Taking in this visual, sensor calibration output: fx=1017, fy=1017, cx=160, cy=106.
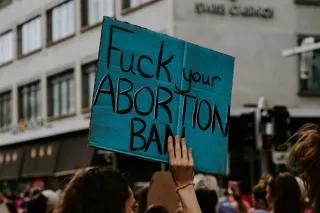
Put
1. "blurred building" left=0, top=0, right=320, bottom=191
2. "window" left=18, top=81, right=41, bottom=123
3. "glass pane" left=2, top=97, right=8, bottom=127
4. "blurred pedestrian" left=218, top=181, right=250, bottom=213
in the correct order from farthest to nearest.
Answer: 1. "glass pane" left=2, top=97, right=8, bottom=127
2. "window" left=18, top=81, right=41, bottom=123
3. "blurred building" left=0, top=0, right=320, bottom=191
4. "blurred pedestrian" left=218, top=181, right=250, bottom=213

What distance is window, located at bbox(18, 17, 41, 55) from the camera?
41.0 m

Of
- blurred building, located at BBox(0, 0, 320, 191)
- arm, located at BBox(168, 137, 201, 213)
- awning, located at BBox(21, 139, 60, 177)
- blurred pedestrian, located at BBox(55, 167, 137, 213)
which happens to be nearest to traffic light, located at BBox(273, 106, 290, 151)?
blurred building, located at BBox(0, 0, 320, 191)

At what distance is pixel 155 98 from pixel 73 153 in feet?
100

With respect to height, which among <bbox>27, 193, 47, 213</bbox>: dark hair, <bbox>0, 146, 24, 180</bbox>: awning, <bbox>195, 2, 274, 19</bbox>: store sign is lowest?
<bbox>0, 146, 24, 180</bbox>: awning

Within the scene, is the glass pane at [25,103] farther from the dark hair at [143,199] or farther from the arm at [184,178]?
the arm at [184,178]

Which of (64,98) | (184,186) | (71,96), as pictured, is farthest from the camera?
(64,98)

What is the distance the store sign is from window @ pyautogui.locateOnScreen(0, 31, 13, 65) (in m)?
15.3

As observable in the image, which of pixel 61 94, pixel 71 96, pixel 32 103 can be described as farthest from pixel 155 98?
pixel 32 103

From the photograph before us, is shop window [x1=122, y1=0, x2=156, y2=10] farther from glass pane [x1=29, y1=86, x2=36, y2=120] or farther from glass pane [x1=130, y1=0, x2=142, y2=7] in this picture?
glass pane [x1=29, y1=86, x2=36, y2=120]

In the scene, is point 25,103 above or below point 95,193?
below

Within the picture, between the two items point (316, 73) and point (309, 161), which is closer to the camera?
point (309, 161)

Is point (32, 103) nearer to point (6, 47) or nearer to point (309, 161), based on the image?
point (6, 47)

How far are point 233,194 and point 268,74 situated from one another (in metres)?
18.0

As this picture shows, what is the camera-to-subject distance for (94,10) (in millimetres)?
35875
